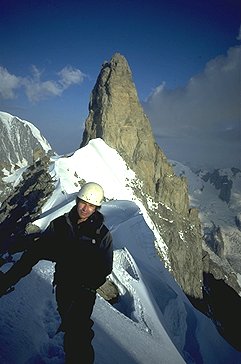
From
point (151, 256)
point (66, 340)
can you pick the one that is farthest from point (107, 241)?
point (151, 256)

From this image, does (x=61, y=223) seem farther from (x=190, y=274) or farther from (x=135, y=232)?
(x=190, y=274)

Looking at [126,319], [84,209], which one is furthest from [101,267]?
[126,319]

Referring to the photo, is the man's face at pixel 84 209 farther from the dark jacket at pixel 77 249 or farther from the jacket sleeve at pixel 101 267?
the jacket sleeve at pixel 101 267

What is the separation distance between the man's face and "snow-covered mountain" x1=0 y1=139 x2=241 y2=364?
111 inches

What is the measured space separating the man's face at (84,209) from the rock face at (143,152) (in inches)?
2902

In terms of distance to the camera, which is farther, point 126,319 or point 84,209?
point 126,319

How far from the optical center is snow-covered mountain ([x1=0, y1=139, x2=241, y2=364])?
655 cm

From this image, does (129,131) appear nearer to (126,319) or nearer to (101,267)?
(126,319)

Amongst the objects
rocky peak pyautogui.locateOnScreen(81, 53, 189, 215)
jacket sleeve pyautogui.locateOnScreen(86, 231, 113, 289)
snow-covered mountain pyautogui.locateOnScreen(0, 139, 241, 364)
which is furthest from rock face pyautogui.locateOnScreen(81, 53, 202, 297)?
jacket sleeve pyautogui.locateOnScreen(86, 231, 113, 289)

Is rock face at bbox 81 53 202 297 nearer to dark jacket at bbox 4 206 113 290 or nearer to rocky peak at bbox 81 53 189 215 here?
rocky peak at bbox 81 53 189 215

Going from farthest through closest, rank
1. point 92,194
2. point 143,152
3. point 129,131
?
point 143,152 < point 129,131 < point 92,194

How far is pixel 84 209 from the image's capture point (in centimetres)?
563

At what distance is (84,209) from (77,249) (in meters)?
0.74

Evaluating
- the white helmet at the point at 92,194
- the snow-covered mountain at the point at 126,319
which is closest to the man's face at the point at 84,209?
the white helmet at the point at 92,194
